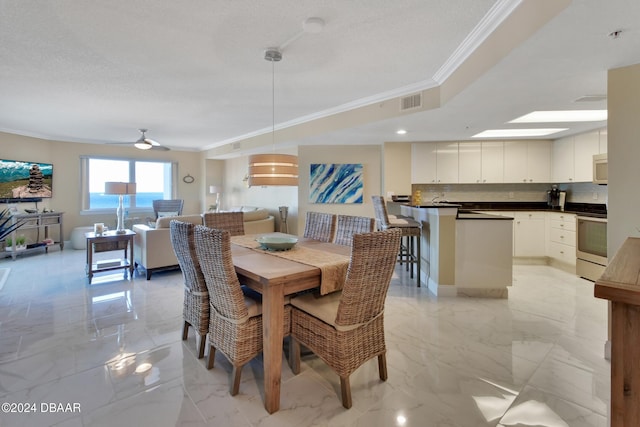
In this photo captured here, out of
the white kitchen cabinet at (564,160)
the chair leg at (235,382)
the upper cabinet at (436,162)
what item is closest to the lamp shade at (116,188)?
the chair leg at (235,382)

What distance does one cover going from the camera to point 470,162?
17.9 ft

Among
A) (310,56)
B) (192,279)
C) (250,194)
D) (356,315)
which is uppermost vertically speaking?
(310,56)

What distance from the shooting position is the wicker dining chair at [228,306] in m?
1.84

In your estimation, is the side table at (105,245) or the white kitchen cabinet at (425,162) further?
the white kitchen cabinet at (425,162)

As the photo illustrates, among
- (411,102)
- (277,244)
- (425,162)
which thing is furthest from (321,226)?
(425,162)

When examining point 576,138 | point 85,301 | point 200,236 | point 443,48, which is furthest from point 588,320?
point 85,301

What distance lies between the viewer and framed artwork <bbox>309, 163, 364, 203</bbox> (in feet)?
19.5

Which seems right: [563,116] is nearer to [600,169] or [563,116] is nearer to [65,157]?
[600,169]

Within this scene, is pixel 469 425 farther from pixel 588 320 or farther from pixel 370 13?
pixel 370 13

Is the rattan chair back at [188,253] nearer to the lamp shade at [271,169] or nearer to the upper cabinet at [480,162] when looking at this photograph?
the lamp shade at [271,169]

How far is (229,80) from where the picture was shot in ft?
11.1

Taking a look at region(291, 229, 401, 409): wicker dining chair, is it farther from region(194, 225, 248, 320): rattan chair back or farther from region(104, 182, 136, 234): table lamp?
region(104, 182, 136, 234): table lamp

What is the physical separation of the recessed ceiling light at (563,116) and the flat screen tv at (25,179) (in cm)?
847

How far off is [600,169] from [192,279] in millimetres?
5384
